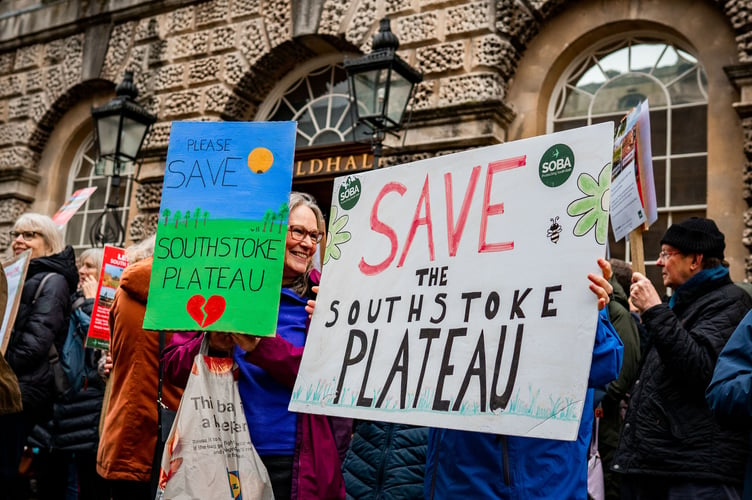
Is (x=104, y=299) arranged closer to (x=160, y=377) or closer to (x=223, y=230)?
(x=160, y=377)

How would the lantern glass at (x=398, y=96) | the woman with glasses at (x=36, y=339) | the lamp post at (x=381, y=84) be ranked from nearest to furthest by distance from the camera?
1. the woman with glasses at (x=36, y=339)
2. the lamp post at (x=381, y=84)
3. the lantern glass at (x=398, y=96)

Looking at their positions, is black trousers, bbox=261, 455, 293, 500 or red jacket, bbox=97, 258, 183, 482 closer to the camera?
black trousers, bbox=261, 455, 293, 500

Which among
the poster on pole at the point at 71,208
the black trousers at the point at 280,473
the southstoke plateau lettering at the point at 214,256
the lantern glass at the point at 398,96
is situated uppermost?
the lantern glass at the point at 398,96

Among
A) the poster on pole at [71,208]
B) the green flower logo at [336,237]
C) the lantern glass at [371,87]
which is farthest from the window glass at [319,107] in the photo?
the green flower logo at [336,237]

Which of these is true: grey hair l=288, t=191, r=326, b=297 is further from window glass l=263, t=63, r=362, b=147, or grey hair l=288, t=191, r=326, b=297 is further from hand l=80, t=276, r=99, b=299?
window glass l=263, t=63, r=362, b=147

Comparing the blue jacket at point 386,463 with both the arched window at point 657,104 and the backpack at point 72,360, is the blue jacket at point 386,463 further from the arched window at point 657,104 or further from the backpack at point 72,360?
the arched window at point 657,104

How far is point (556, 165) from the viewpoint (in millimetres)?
2662

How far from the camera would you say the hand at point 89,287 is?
5805 millimetres

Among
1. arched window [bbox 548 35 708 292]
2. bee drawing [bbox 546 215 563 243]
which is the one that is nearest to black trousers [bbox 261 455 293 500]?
bee drawing [bbox 546 215 563 243]

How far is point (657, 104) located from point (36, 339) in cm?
558

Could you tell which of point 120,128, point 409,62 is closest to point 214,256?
point 409,62

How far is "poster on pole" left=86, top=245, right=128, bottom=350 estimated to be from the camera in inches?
199

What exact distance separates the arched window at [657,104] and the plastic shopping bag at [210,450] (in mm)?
5063

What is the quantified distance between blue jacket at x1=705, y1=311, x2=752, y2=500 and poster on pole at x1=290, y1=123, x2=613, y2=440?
49cm
